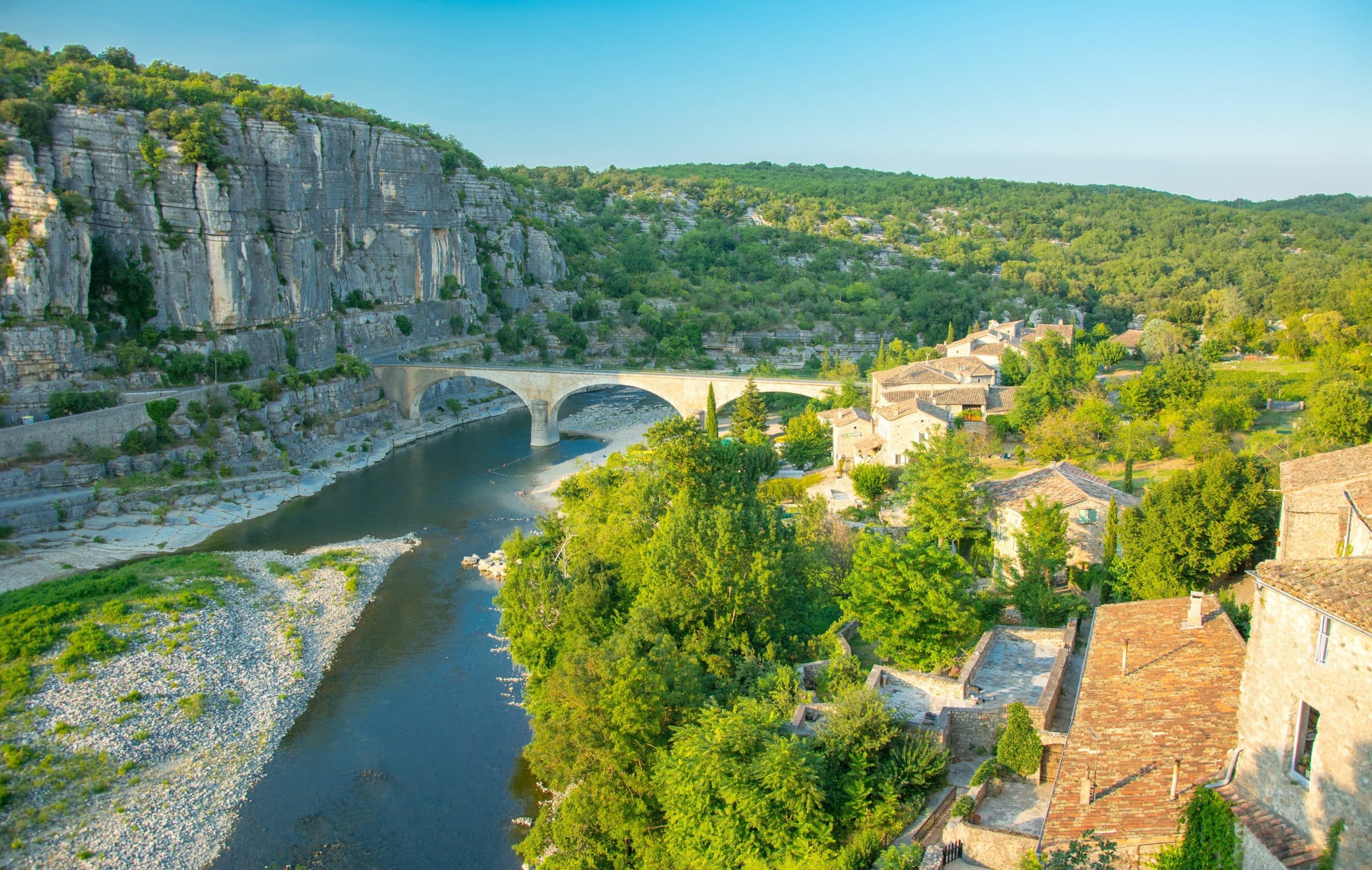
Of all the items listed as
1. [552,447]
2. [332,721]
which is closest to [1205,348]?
[552,447]

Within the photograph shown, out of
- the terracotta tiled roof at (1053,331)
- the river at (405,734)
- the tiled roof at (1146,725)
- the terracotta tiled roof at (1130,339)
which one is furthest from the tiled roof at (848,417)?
the terracotta tiled roof at (1130,339)

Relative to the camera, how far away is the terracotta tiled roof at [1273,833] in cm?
661

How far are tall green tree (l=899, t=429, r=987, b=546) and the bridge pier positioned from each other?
2764 centimetres

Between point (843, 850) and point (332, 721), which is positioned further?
point (332, 721)

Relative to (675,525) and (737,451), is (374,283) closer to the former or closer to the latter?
(737,451)

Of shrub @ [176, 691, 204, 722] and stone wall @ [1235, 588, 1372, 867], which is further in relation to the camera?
shrub @ [176, 691, 204, 722]

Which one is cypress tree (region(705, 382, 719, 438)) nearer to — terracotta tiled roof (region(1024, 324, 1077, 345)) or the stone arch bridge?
the stone arch bridge

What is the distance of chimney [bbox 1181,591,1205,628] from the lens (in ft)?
39.4

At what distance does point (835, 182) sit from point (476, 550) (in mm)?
105333

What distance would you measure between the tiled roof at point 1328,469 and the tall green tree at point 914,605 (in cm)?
493

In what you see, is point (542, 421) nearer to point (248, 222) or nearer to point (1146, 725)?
point (248, 222)

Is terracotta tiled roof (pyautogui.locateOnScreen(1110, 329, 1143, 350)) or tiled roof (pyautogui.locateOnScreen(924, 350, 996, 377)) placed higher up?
terracotta tiled roof (pyautogui.locateOnScreen(1110, 329, 1143, 350))

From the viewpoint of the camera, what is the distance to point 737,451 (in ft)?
88.9

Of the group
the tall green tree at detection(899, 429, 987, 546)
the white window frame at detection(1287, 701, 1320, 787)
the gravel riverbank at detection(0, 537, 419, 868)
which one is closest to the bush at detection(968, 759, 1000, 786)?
the white window frame at detection(1287, 701, 1320, 787)
